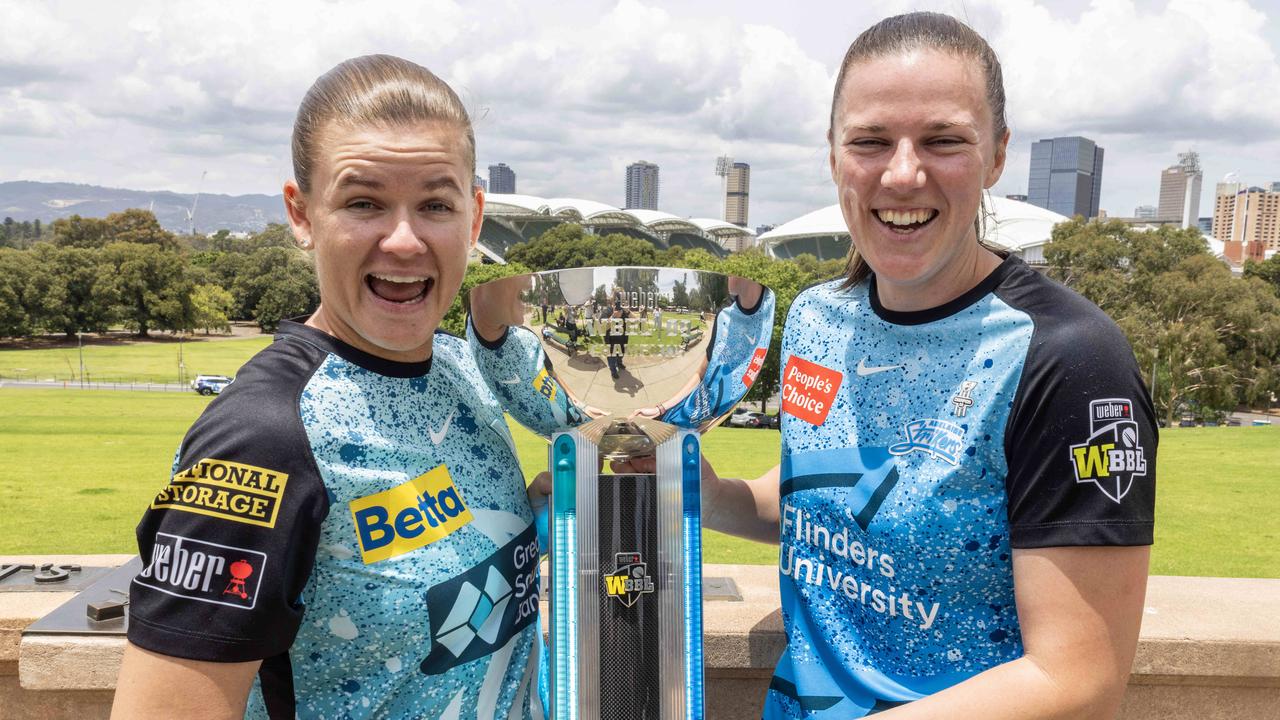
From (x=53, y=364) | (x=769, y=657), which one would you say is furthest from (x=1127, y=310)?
(x=53, y=364)

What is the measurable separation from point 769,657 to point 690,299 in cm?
111

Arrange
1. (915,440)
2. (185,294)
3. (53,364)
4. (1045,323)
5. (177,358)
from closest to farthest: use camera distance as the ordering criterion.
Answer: (1045,323) → (915,440) → (53,364) → (177,358) → (185,294)

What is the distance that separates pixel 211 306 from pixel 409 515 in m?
54.8

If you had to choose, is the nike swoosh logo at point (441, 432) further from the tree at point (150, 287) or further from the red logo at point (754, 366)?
the tree at point (150, 287)

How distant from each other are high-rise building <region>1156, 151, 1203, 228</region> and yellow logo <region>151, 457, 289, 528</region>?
510 feet

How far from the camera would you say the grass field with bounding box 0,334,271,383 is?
38375 mm

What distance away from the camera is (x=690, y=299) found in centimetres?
157

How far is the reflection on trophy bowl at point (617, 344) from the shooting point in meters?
1.54

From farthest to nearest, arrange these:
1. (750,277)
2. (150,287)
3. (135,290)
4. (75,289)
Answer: (150,287), (135,290), (75,289), (750,277)

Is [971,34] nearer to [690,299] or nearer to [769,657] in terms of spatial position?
[690,299]

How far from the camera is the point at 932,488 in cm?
144

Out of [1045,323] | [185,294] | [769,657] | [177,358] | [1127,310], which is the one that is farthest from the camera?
[185,294]

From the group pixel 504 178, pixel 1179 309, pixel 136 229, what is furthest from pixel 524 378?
pixel 504 178

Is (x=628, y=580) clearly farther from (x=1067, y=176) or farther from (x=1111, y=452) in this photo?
(x=1067, y=176)
